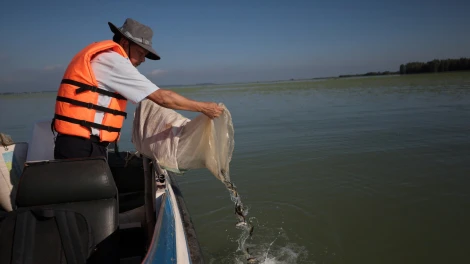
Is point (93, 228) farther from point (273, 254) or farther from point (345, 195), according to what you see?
point (345, 195)

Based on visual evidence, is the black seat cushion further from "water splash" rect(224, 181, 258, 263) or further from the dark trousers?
"water splash" rect(224, 181, 258, 263)

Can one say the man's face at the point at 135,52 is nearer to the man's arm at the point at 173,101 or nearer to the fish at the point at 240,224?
the man's arm at the point at 173,101

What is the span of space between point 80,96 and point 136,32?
794mm

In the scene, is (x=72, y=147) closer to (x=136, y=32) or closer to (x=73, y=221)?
(x=73, y=221)

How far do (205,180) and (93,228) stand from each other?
459 cm

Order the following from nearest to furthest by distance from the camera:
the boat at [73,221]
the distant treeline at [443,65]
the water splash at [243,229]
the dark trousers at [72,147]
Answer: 1. the boat at [73,221]
2. the dark trousers at [72,147]
3. the water splash at [243,229]
4. the distant treeline at [443,65]

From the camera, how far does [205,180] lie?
269 inches

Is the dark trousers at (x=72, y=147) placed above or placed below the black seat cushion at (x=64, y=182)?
above

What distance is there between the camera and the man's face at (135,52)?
2953 mm

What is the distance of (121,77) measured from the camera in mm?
2537

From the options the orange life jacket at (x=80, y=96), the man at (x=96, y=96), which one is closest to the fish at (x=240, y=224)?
the man at (x=96, y=96)

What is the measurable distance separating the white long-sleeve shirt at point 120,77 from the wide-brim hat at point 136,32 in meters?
0.32

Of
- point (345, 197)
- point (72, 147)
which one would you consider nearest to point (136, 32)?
point (72, 147)

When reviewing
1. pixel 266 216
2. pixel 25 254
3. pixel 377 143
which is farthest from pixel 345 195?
pixel 25 254
